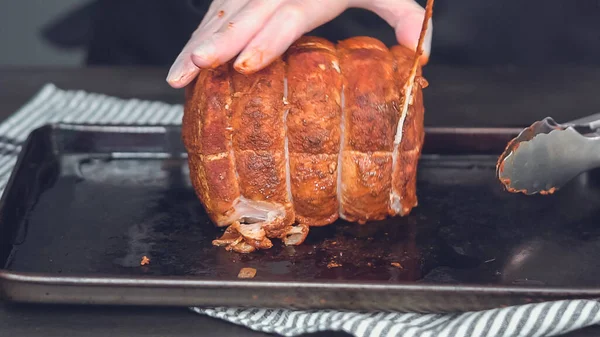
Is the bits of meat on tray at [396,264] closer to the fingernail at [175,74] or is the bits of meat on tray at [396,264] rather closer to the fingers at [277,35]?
the fingers at [277,35]

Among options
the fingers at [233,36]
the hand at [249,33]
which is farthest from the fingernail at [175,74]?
the fingers at [233,36]

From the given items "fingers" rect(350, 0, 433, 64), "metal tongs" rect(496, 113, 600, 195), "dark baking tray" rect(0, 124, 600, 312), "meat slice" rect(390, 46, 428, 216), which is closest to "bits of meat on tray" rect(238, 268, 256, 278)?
"dark baking tray" rect(0, 124, 600, 312)

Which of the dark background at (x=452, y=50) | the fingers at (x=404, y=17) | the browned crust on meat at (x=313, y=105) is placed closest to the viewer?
the browned crust on meat at (x=313, y=105)

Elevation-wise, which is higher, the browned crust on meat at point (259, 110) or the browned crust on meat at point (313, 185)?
the browned crust on meat at point (259, 110)

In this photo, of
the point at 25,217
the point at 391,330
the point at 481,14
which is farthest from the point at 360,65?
the point at 481,14

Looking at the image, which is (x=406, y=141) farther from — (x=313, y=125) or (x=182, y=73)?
(x=182, y=73)

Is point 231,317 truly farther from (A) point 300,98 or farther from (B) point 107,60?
(B) point 107,60

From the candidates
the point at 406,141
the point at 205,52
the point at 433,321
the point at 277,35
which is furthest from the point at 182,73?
the point at 433,321
